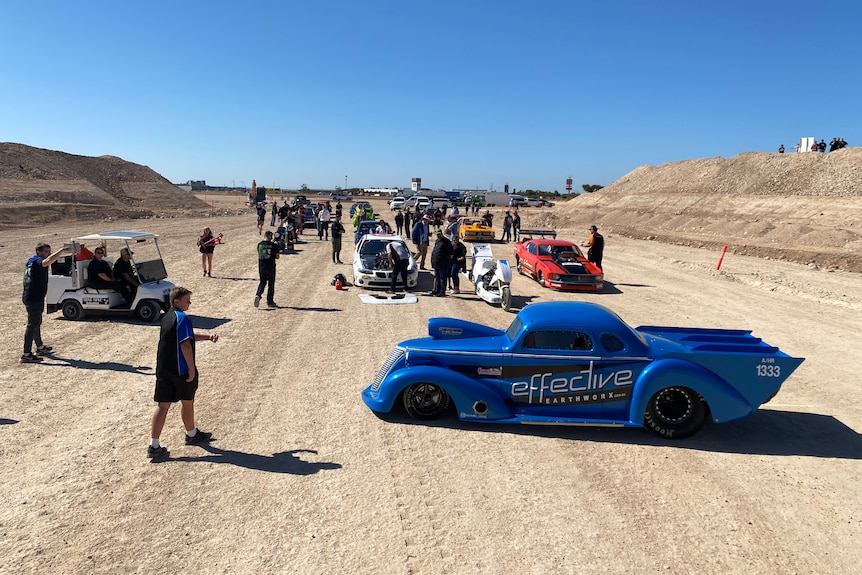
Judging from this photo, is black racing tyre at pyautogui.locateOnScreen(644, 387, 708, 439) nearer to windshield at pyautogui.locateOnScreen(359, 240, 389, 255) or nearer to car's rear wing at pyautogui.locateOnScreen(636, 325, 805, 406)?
car's rear wing at pyautogui.locateOnScreen(636, 325, 805, 406)

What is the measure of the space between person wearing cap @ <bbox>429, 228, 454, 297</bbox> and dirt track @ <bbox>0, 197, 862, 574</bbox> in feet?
17.1

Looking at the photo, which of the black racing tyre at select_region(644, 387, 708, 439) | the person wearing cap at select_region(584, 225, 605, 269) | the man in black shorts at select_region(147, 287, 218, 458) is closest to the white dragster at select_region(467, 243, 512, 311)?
the person wearing cap at select_region(584, 225, 605, 269)

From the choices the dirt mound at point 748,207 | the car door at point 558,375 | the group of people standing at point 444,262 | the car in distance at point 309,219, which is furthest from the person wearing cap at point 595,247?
the car in distance at point 309,219

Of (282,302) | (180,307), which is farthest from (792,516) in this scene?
(282,302)

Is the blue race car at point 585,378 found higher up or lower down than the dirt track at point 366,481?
higher up

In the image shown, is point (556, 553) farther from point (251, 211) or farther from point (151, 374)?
point (251, 211)

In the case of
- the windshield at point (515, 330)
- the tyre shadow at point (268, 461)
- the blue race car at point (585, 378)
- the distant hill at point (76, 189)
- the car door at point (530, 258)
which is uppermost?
the distant hill at point (76, 189)

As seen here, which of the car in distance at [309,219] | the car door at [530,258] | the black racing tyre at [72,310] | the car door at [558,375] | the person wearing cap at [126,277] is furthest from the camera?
the car in distance at [309,219]

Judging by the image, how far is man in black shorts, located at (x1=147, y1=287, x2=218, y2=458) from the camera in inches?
206

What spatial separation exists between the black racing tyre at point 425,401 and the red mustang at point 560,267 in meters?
10.0

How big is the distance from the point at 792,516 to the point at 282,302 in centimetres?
1111

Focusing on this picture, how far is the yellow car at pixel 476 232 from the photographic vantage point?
28.9 meters

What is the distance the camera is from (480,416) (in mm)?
6199

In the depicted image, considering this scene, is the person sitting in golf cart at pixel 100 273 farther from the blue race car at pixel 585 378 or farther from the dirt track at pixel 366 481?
the blue race car at pixel 585 378
